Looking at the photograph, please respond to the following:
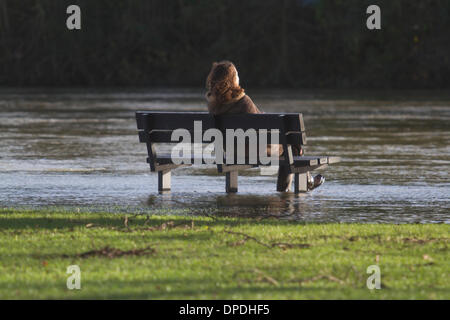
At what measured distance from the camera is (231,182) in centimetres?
1326

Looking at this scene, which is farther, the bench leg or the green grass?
the bench leg

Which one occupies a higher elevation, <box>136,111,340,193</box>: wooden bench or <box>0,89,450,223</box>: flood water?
<box>136,111,340,193</box>: wooden bench

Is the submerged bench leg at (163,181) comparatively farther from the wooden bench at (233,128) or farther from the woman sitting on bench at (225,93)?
the woman sitting on bench at (225,93)

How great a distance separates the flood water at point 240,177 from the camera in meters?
11.8

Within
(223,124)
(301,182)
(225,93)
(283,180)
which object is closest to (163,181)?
(223,124)

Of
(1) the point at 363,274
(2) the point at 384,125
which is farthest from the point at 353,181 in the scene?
(2) the point at 384,125

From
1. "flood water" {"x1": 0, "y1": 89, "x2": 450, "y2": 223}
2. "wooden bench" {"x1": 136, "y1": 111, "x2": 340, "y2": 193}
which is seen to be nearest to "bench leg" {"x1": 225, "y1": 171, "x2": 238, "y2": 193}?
"wooden bench" {"x1": 136, "y1": 111, "x2": 340, "y2": 193}

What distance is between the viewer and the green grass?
22.5 ft

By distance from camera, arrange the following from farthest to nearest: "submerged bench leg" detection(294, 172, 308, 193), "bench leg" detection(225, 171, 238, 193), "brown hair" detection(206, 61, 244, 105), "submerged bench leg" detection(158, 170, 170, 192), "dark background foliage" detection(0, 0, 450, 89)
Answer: "dark background foliage" detection(0, 0, 450, 89) < "submerged bench leg" detection(158, 170, 170, 192) < "bench leg" detection(225, 171, 238, 193) < "submerged bench leg" detection(294, 172, 308, 193) < "brown hair" detection(206, 61, 244, 105)

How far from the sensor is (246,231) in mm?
9359

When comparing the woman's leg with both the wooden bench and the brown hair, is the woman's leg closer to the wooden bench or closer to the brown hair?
the wooden bench

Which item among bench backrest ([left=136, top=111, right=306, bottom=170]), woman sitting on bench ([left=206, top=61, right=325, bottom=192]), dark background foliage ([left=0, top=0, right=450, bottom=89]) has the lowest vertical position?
dark background foliage ([left=0, top=0, right=450, bottom=89])

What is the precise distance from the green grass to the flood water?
4.69 feet

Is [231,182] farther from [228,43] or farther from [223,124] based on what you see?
[228,43]
